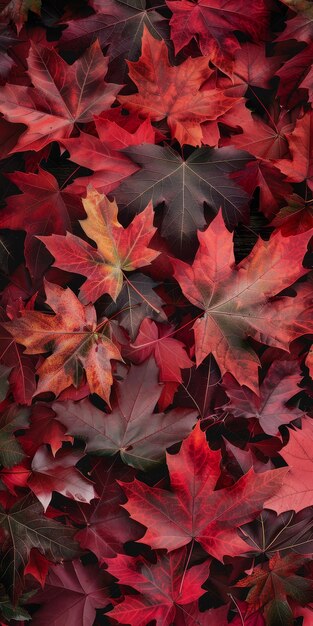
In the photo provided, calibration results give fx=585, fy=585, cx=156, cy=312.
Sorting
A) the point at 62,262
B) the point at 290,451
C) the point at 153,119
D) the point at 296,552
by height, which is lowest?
the point at 296,552

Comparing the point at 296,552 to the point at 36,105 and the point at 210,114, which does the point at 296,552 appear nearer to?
the point at 210,114

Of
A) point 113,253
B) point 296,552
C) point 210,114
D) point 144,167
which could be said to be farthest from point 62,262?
point 296,552

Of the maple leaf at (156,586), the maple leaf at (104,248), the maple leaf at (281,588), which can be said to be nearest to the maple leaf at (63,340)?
the maple leaf at (104,248)

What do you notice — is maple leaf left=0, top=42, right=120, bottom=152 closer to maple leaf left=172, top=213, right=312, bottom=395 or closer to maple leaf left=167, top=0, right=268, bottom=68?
maple leaf left=167, top=0, right=268, bottom=68

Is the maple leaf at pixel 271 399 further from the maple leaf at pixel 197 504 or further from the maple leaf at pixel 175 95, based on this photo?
the maple leaf at pixel 175 95

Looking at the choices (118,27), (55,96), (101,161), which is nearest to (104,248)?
(101,161)

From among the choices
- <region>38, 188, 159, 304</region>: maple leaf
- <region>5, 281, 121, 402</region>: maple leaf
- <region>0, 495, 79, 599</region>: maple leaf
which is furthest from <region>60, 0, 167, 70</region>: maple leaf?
<region>0, 495, 79, 599</region>: maple leaf
